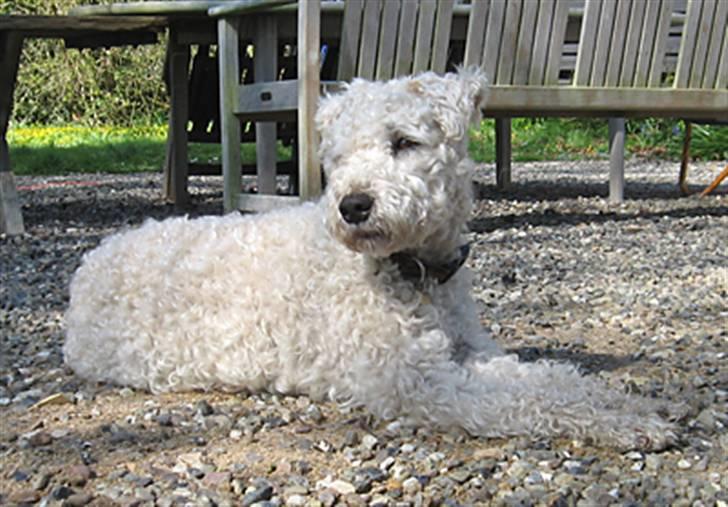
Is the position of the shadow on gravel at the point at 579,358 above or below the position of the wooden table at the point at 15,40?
below

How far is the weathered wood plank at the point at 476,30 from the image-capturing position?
723cm

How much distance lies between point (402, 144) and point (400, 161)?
9 cm

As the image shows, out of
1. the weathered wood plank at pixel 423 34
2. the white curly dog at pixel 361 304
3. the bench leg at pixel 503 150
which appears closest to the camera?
the white curly dog at pixel 361 304

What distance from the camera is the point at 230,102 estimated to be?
7.23 m

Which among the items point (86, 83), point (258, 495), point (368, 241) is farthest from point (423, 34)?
point (86, 83)

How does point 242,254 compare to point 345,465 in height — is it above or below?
above

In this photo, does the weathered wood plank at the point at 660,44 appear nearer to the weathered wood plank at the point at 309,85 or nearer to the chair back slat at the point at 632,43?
the chair back slat at the point at 632,43

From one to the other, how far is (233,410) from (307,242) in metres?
0.69

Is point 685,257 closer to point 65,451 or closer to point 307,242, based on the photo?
point 307,242

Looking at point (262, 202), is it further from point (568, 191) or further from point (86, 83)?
point (86, 83)

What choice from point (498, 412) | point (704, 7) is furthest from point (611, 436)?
point (704, 7)

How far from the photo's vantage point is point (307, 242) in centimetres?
380

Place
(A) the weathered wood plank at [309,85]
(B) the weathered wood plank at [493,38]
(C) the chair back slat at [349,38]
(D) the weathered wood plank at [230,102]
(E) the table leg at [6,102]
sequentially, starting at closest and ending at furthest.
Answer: (A) the weathered wood plank at [309,85], (C) the chair back slat at [349,38], (D) the weathered wood plank at [230,102], (B) the weathered wood plank at [493,38], (E) the table leg at [6,102]

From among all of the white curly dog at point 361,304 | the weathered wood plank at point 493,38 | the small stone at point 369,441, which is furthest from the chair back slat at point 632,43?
the small stone at point 369,441
